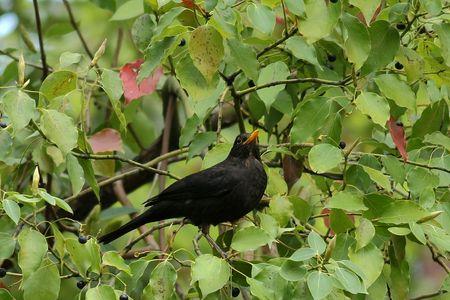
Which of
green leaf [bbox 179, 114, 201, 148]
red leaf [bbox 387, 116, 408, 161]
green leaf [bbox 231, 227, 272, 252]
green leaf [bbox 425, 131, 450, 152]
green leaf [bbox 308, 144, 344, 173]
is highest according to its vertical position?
green leaf [bbox 308, 144, 344, 173]

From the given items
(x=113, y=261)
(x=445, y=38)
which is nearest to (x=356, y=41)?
(x=445, y=38)

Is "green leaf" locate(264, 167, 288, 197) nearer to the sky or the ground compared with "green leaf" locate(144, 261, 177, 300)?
nearer to the ground

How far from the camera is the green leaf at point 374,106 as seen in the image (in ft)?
13.2

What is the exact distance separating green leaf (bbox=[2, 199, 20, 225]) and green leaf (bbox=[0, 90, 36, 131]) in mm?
260

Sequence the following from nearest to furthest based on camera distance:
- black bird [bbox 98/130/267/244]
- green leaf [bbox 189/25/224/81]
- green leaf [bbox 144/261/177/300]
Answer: green leaf [bbox 144/261/177/300] < green leaf [bbox 189/25/224/81] < black bird [bbox 98/130/267/244]

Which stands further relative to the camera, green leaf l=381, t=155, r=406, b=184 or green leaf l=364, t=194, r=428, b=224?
green leaf l=381, t=155, r=406, b=184

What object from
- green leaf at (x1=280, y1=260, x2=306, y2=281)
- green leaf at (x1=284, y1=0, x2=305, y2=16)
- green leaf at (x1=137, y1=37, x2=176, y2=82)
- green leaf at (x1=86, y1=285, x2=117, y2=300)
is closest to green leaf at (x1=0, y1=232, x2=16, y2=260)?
green leaf at (x1=86, y1=285, x2=117, y2=300)

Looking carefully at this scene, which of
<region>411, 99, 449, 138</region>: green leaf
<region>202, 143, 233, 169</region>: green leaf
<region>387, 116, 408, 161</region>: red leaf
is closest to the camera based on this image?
<region>387, 116, 408, 161</region>: red leaf

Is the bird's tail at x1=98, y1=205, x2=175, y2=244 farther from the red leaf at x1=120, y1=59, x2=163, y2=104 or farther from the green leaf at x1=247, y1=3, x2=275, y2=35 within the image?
the green leaf at x1=247, y1=3, x2=275, y2=35

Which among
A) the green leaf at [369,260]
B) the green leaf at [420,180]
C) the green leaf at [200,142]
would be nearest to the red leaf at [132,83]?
the green leaf at [200,142]

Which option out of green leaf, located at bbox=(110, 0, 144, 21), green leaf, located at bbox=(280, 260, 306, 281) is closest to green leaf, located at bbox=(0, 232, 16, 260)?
green leaf, located at bbox=(280, 260, 306, 281)

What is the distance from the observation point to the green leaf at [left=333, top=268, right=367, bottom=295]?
11.1ft

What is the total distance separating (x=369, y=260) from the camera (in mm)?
3834

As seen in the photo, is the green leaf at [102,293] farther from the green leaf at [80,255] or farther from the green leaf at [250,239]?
the green leaf at [250,239]
